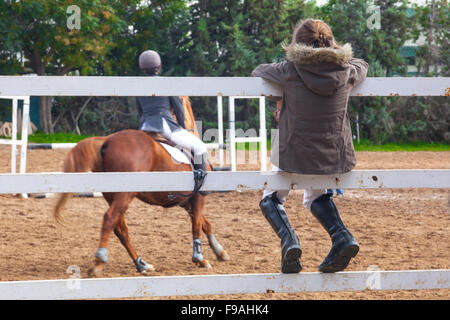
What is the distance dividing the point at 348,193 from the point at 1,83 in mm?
7742

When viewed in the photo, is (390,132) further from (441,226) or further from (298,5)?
(441,226)

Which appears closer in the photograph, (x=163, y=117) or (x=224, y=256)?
(x=163, y=117)

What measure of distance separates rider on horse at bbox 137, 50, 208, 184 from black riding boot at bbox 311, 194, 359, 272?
77.0 inches

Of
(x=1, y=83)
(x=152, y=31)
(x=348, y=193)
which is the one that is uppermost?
(x=152, y=31)

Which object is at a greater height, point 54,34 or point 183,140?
point 54,34

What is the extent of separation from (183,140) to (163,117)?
0.25 m

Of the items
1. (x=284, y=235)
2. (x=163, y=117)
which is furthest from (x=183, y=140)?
(x=284, y=235)

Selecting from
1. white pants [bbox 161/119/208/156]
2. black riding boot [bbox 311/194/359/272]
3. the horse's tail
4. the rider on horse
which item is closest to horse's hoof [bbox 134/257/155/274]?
the horse's tail

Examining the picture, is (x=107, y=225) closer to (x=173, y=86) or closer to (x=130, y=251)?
(x=130, y=251)

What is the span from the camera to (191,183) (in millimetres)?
2828

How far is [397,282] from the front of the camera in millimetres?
2961

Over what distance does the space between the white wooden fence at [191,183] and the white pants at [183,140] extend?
2.37m

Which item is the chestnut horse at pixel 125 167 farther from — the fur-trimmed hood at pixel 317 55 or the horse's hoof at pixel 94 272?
the fur-trimmed hood at pixel 317 55
